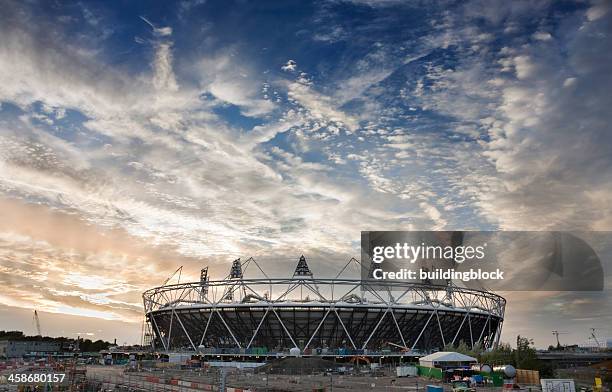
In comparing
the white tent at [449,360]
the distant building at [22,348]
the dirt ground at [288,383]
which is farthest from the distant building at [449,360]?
the distant building at [22,348]

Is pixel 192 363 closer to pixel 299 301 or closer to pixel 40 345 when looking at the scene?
pixel 299 301

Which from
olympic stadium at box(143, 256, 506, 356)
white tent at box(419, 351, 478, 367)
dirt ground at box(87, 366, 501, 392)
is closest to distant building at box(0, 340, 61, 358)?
olympic stadium at box(143, 256, 506, 356)

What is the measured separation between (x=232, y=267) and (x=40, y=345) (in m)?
80.7

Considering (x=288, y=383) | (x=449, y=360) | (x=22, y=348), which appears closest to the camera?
(x=288, y=383)

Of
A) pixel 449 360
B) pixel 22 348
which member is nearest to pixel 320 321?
pixel 449 360

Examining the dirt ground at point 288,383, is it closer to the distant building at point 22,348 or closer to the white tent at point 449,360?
the white tent at point 449,360

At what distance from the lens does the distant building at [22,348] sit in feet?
435

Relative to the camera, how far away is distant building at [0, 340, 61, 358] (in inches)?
5224

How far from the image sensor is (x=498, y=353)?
62219mm

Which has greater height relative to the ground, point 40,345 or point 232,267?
point 232,267

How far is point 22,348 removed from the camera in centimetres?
14488

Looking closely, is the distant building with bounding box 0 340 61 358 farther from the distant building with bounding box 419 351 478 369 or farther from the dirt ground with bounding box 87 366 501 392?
the distant building with bounding box 419 351 478 369

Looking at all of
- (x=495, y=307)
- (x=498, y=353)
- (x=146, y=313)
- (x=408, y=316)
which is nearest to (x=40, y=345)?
(x=146, y=313)

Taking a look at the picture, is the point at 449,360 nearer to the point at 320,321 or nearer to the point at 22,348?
the point at 320,321
